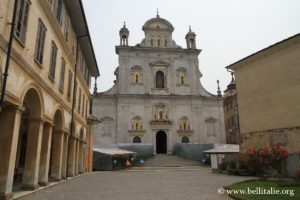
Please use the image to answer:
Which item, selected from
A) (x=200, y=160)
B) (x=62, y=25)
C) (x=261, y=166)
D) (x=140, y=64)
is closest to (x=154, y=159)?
(x=200, y=160)

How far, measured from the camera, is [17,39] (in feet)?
26.5

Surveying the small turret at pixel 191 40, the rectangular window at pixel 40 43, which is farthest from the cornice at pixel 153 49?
the rectangular window at pixel 40 43

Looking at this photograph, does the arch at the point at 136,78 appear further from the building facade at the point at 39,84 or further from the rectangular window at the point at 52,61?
the rectangular window at the point at 52,61

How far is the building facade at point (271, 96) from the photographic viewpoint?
17.2 metres

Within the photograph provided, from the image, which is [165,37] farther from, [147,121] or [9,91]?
[9,91]

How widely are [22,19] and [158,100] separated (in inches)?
1272

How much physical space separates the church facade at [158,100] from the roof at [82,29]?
16.4m

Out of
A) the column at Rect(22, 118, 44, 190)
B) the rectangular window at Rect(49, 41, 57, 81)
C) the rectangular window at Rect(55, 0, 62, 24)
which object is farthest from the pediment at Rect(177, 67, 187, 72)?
the column at Rect(22, 118, 44, 190)

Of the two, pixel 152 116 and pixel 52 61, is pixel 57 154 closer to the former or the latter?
pixel 52 61

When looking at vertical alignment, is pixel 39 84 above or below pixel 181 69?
below

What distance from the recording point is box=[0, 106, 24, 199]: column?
7746mm

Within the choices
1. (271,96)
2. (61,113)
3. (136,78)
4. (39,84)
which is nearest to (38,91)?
(39,84)

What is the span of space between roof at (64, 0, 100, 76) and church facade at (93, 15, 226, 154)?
1636 cm

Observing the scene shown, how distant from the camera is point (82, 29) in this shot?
16625mm
